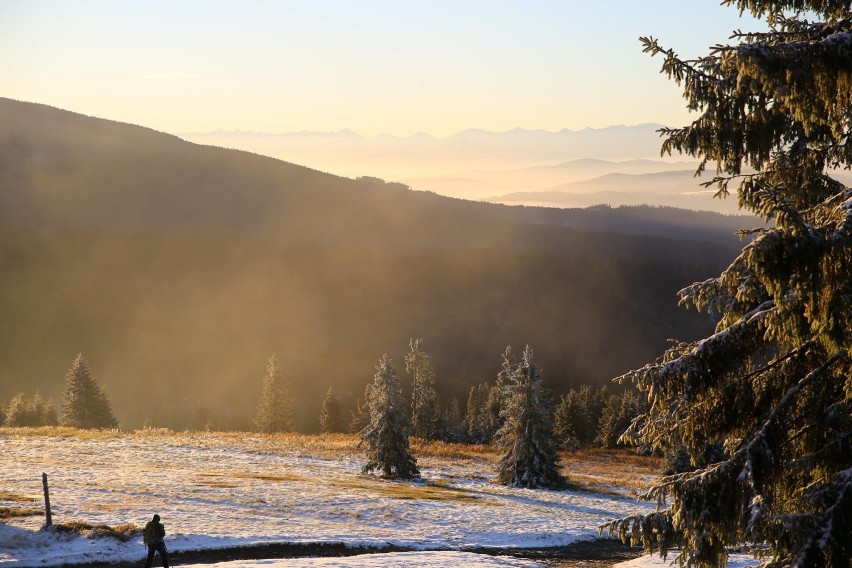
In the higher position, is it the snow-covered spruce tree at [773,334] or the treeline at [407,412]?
the snow-covered spruce tree at [773,334]

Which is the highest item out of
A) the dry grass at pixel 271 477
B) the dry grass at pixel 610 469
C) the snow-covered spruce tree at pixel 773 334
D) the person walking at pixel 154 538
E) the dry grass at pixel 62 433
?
the snow-covered spruce tree at pixel 773 334

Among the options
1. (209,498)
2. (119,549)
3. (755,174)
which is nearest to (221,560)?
(119,549)

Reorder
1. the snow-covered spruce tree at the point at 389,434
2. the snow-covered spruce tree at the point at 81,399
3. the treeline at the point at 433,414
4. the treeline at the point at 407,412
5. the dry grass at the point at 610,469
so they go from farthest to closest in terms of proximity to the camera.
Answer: the treeline at the point at 433,414, the treeline at the point at 407,412, the snow-covered spruce tree at the point at 81,399, the dry grass at the point at 610,469, the snow-covered spruce tree at the point at 389,434

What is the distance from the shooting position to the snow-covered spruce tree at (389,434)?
41594 millimetres

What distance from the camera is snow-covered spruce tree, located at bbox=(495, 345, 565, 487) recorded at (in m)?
43.5

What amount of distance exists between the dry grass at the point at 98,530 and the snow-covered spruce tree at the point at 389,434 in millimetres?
19102

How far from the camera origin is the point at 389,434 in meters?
41.9

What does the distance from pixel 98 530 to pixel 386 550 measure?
9.05 meters

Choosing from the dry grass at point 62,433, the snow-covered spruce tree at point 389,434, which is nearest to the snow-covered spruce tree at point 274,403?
the dry grass at point 62,433

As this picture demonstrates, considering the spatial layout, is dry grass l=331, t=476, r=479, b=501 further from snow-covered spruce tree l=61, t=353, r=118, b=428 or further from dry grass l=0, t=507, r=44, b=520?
snow-covered spruce tree l=61, t=353, r=118, b=428

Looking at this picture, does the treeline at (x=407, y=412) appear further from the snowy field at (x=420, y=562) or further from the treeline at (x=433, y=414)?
the snowy field at (x=420, y=562)

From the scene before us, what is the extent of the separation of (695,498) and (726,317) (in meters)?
2.42

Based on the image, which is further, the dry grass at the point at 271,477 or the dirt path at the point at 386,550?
the dry grass at the point at 271,477

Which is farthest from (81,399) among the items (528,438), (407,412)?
(528,438)
